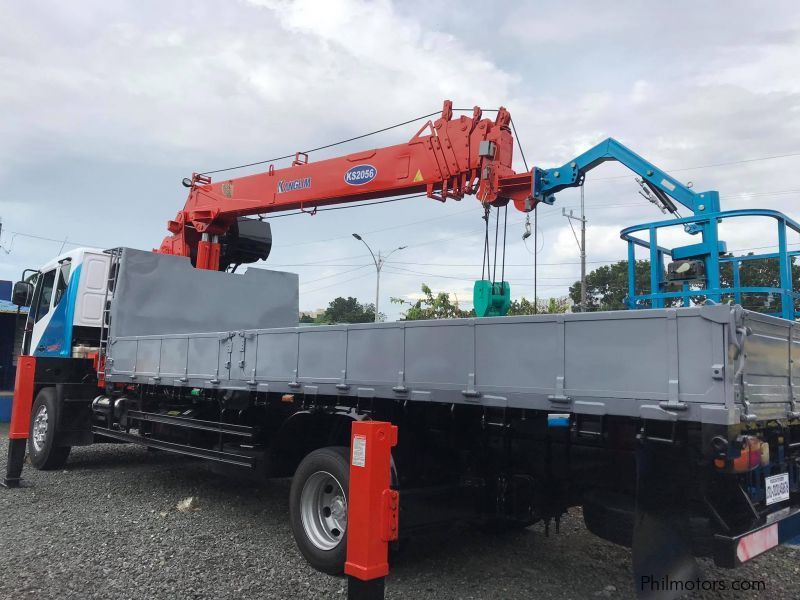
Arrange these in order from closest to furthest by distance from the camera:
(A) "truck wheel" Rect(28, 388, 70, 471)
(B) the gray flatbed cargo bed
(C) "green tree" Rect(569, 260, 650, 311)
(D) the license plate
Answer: (B) the gray flatbed cargo bed → (D) the license plate → (A) "truck wheel" Rect(28, 388, 70, 471) → (C) "green tree" Rect(569, 260, 650, 311)

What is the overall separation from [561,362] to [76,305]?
7391 mm

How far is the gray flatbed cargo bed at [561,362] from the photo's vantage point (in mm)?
3020

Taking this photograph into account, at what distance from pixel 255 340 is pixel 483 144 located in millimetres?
2935

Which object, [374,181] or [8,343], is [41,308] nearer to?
[374,181]

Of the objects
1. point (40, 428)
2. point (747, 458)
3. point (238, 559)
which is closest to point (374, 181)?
point (238, 559)

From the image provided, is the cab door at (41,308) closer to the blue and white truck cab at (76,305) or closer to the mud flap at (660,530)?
the blue and white truck cab at (76,305)

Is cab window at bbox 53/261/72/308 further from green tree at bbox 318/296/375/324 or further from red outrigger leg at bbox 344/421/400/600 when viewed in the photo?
green tree at bbox 318/296/375/324

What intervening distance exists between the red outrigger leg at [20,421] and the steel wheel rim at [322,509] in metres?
4.59

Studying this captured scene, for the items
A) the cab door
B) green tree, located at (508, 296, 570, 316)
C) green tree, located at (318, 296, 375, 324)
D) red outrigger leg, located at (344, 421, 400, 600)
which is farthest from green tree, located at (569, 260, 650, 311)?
red outrigger leg, located at (344, 421, 400, 600)

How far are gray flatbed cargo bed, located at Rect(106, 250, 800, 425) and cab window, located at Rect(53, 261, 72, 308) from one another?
4609 mm

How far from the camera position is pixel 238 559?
5.16 m

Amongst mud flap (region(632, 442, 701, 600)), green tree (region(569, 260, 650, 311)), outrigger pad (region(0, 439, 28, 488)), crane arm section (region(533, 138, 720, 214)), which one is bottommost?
outrigger pad (region(0, 439, 28, 488))

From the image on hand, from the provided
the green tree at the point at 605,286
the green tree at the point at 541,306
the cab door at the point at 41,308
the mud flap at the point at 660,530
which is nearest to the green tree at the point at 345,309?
the green tree at the point at 605,286

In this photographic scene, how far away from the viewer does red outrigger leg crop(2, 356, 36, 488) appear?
300 inches
